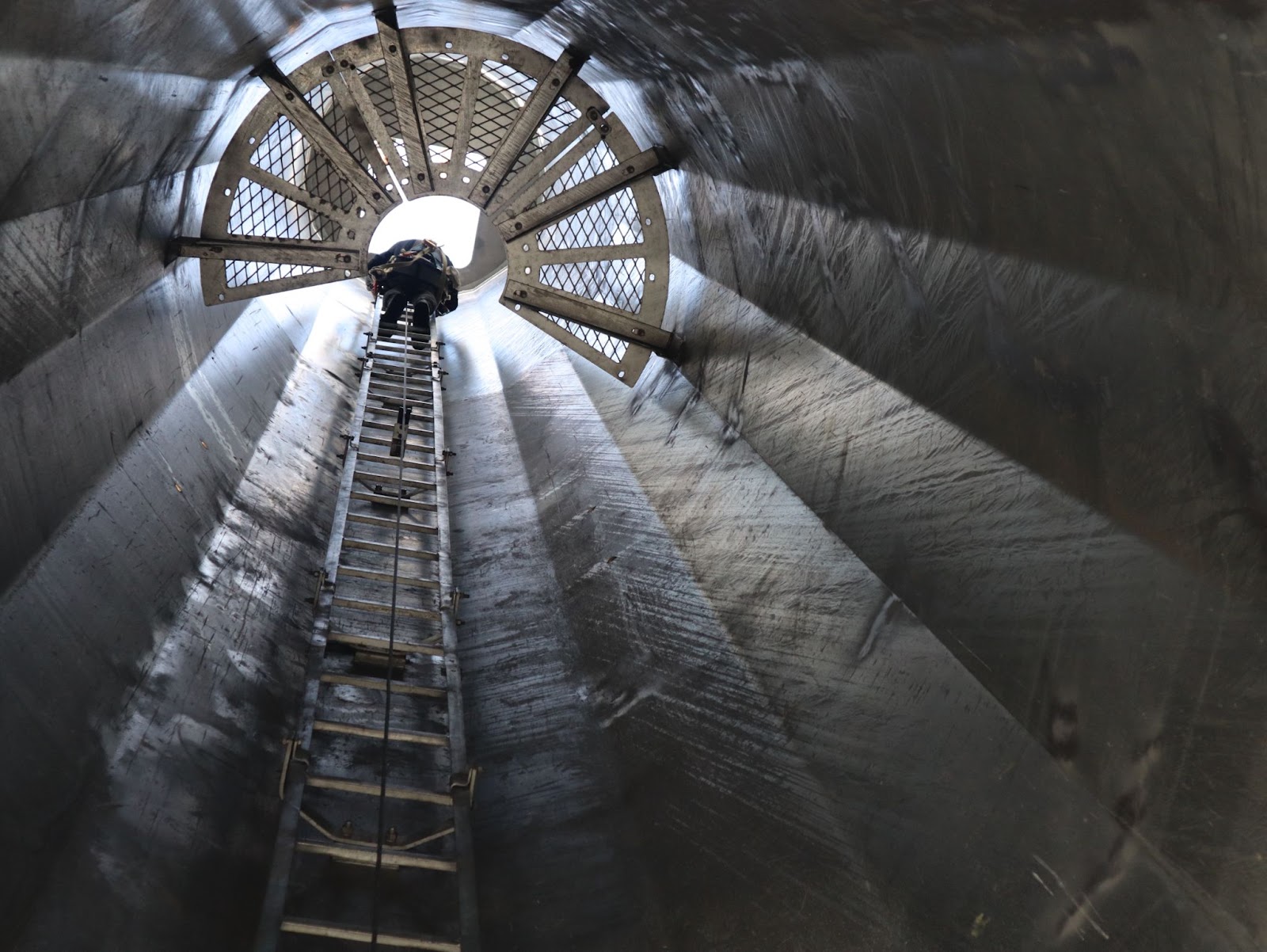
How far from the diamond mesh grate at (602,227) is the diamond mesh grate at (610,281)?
183 mm

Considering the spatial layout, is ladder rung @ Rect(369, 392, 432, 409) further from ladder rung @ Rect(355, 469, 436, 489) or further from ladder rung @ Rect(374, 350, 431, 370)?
ladder rung @ Rect(355, 469, 436, 489)

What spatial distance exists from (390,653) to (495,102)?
7.39 metres

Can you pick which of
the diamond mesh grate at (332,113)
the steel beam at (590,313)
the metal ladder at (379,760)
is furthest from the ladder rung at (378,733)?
the diamond mesh grate at (332,113)

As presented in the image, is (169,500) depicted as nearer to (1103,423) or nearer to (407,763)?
(407,763)

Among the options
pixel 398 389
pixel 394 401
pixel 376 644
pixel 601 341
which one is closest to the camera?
pixel 376 644

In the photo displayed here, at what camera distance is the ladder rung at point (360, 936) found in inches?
141

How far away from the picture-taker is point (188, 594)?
5000 mm

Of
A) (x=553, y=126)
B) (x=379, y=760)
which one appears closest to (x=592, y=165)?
(x=553, y=126)

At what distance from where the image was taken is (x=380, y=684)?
15.9 feet

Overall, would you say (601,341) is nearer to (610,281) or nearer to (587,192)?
(610,281)

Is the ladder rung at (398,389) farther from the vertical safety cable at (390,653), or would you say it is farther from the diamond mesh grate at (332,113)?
the diamond mesh grate at (332,113)

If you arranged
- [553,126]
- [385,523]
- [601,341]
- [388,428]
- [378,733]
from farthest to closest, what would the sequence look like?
1. [553,126]
2. [601,341]
3. [388,428]
4. [385,523]
5. [378,733]

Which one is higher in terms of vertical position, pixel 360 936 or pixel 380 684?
pixel 380 684

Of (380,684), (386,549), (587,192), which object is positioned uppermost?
(587,192)
